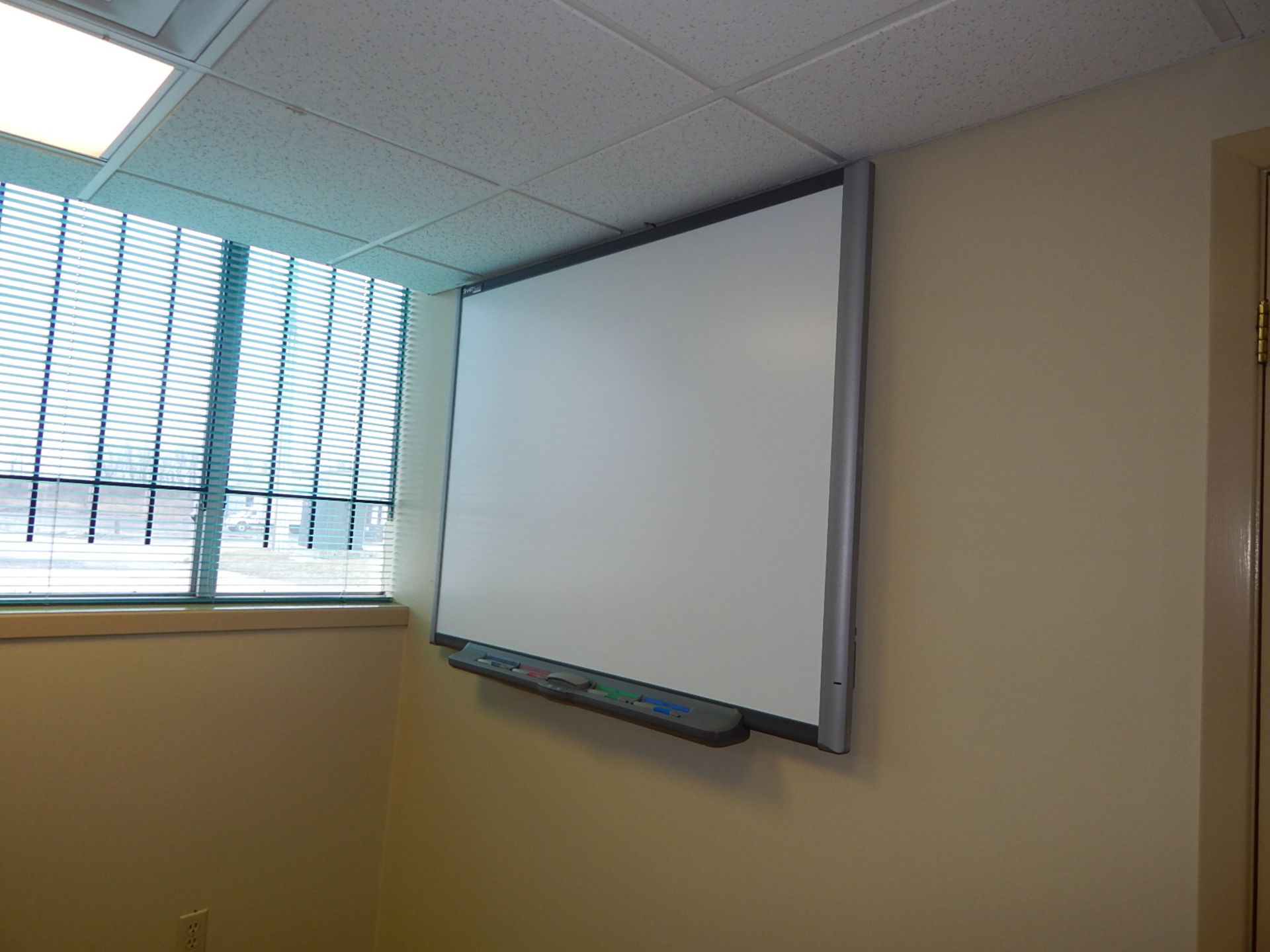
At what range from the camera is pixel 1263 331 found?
1.28m

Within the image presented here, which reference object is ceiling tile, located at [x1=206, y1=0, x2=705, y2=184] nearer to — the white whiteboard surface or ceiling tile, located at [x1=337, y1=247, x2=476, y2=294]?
the white whiteboard surface

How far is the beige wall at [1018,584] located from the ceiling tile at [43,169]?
196cm

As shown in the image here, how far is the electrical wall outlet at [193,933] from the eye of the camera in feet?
8.16

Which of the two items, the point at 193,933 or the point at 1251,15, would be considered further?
the point at 193,933

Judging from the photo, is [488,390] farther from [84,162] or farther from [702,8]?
[702,8]

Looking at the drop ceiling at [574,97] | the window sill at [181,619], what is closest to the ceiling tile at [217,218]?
the drop ceiling at [574,97]

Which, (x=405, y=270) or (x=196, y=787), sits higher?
(x=405, y=270)

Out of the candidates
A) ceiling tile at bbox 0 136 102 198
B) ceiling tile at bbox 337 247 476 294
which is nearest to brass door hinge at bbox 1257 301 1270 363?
ceiling tile at bbox 337 247 476 294

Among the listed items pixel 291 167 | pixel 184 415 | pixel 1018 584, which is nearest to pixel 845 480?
pixel 1018 584

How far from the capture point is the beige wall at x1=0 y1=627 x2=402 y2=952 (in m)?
2.27

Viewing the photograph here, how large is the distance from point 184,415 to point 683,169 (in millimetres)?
1800

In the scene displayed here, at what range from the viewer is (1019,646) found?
4.93ft

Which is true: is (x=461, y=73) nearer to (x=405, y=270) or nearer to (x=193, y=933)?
(x=405, y=270)

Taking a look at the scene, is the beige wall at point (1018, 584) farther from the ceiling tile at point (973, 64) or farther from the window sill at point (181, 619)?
the window sill at point (181, 619)
